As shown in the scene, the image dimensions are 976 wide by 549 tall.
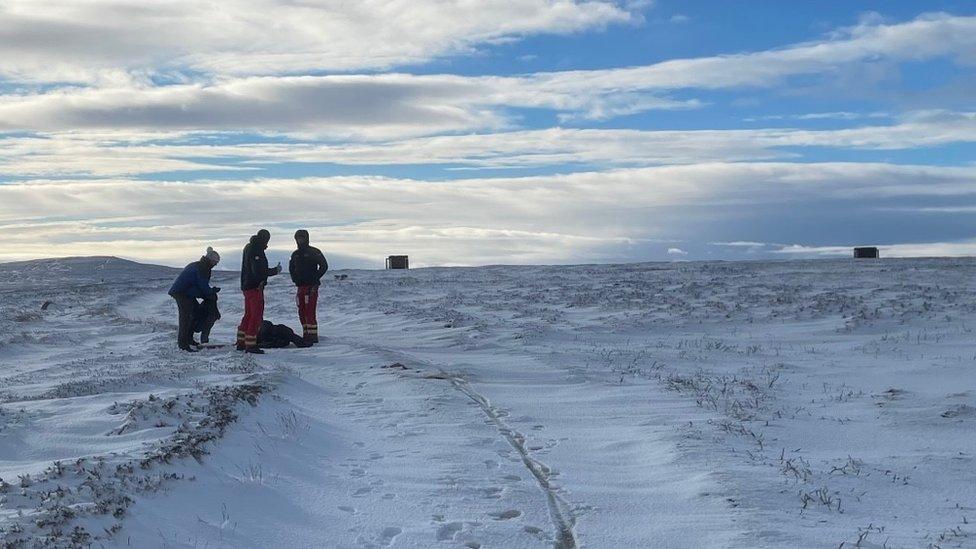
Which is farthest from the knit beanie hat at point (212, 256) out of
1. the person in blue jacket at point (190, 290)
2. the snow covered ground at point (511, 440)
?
the snow covered ground at point (511, 440)

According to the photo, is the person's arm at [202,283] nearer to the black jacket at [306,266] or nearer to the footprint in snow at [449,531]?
the black jacket at [306,266]

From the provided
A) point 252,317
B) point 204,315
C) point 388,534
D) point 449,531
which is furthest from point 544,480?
point 204,315

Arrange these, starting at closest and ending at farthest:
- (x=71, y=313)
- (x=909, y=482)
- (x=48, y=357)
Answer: (x=909, y=482) < (x=48, y=357) < (x=71, y=313)

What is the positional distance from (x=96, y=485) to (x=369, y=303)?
→ 22.1m

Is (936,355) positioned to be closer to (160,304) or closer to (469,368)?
(469,368)

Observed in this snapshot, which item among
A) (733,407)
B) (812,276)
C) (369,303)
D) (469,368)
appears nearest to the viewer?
(733,407)

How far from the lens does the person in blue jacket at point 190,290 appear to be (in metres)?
16.8

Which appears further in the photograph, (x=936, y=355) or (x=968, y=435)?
(x=936, y=355)

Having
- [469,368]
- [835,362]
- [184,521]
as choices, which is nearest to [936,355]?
[835,362]

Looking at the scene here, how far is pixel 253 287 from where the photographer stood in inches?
635

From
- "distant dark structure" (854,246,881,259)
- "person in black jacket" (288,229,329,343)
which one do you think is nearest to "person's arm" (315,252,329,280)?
"person in black jacket" (288,229,329,343)

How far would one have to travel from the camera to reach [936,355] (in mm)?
13773

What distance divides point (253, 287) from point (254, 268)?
326mm

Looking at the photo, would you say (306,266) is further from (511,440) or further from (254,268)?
(511,440)
